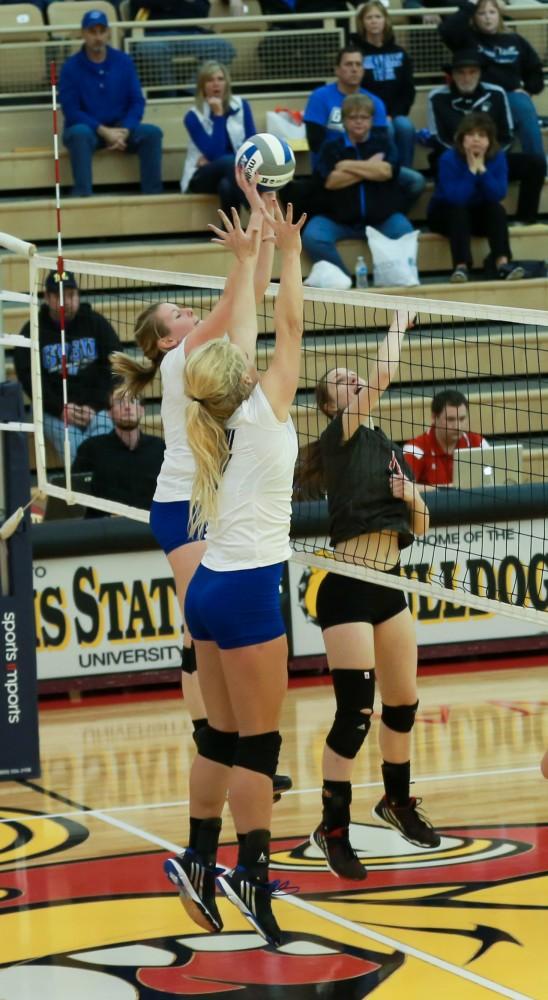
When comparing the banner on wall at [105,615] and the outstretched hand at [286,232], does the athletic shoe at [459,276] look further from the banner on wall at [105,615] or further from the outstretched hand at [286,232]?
the outstretched hand at [286,232]

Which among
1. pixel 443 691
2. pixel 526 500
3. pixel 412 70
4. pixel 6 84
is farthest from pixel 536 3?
pixel 443 691

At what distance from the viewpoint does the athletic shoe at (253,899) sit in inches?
187

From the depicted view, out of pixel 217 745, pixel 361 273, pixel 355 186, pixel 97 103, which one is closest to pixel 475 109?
pixel 355 186

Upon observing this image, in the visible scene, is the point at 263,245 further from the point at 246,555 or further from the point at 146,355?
the point at 246,555

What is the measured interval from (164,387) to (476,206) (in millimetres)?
7381

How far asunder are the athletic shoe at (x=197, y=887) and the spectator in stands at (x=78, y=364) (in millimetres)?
4971

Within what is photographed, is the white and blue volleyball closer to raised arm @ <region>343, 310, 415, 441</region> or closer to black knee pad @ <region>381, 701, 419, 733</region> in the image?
raised arm @ <region>343, 310, 415, 441</region>

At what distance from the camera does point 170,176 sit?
43.3ft

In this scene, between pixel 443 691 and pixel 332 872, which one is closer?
pixel 332 872

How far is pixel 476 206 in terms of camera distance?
12.5 meters

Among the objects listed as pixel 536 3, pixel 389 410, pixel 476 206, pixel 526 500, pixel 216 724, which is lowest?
pixel 216 724

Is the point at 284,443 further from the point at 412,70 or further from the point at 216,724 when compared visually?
the point at 412,70

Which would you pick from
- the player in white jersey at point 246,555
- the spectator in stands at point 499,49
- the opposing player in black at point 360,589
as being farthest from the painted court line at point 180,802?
the spectator in stands at point 499,49

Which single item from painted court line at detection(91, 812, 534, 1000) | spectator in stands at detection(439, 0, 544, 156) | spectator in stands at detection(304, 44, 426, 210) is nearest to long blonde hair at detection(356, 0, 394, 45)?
spectator in stands at detection(304, 44, 426, 210)
